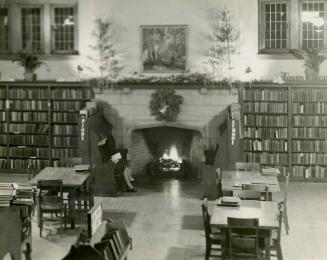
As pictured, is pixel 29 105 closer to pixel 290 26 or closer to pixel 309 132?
pixel 290 26

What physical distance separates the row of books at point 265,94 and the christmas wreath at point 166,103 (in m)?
1.55

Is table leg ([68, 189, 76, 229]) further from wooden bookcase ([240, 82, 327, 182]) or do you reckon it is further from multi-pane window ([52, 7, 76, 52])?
multi-pane window ([52, 7, 76, 52])

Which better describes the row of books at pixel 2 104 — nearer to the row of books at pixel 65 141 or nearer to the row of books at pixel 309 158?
the row of books at pixel 65 141

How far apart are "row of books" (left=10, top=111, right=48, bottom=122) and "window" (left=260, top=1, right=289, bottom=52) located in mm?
5472

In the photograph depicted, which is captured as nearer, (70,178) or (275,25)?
(70,178)

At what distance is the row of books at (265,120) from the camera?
47.5ft

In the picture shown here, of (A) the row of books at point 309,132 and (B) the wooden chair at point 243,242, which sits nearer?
(B) the wooden chair at point 243,242

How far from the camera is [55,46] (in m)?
15.6

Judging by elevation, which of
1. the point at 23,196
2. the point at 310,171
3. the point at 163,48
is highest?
the point at 163,48

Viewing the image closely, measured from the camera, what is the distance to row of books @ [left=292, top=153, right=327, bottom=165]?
14422mm

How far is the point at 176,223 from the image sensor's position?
36.1 ft

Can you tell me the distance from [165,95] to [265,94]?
2.28 m

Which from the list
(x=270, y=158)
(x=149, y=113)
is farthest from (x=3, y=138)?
(x=270, y=158)

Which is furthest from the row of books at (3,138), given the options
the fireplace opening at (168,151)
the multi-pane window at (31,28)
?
the fireplace opening at (168,151)
